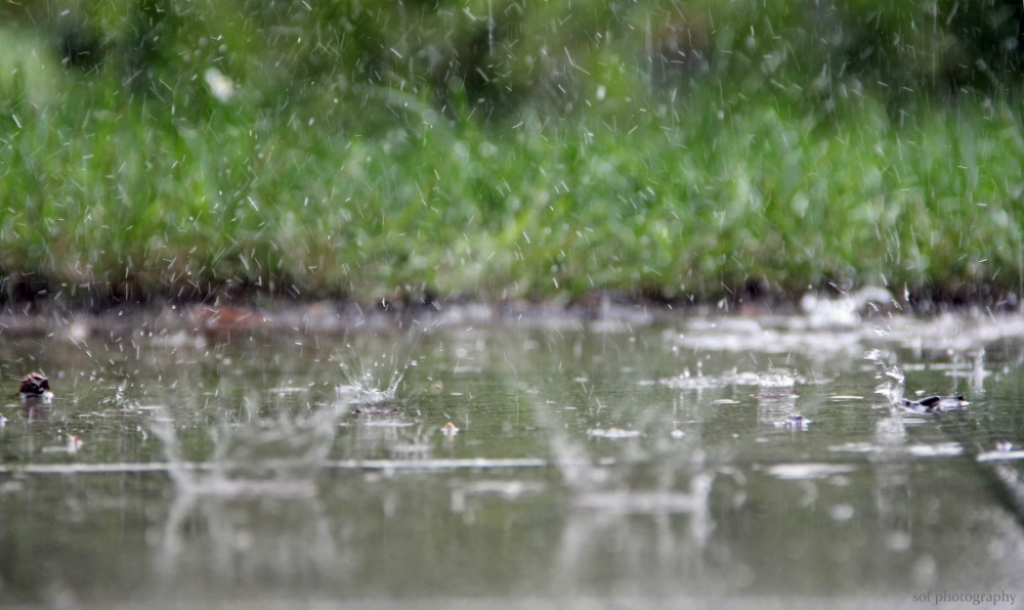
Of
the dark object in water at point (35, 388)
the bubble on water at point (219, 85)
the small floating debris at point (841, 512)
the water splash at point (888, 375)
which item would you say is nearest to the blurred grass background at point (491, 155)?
the bubble on water at point (219, 85)

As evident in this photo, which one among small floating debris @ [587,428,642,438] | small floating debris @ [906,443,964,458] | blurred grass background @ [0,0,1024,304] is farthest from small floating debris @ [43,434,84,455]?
blurred grass background @ [0,0,1024,304]

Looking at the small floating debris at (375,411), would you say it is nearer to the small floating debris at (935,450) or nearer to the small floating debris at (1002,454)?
the small floating debris at (935,450)

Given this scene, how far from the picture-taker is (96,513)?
1.85 meters

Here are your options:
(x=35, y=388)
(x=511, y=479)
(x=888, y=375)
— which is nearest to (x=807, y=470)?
(x=511, y=479)

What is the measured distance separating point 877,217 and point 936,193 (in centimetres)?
44

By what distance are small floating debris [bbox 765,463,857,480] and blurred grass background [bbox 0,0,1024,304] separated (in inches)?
104

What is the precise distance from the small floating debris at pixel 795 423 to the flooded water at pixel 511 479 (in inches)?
1.2

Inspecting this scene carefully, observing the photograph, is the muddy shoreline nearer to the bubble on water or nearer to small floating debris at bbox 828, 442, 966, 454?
the bubble on water

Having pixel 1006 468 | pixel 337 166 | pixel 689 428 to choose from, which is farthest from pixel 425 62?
pixel 1006 468

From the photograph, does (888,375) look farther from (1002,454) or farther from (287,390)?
(287,390)

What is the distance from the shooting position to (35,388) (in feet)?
9.79

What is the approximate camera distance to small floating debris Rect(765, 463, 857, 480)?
2.04 metres

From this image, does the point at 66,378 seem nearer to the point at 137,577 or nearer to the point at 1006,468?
the point at 137,577

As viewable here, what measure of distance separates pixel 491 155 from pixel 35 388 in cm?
306
